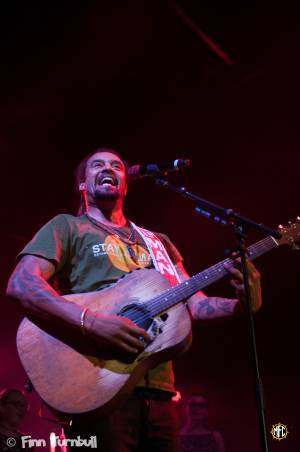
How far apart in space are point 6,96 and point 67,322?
4.19m

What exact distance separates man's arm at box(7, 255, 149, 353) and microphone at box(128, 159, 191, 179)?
3.02 ft

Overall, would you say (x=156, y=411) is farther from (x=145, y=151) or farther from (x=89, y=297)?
(x=145, y=151)

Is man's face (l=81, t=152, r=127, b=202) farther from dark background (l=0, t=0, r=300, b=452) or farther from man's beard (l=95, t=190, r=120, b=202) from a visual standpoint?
dark background (l=0, t=0, r=300, b=452)

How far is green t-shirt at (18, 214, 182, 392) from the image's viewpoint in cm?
297

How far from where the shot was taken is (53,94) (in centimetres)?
608

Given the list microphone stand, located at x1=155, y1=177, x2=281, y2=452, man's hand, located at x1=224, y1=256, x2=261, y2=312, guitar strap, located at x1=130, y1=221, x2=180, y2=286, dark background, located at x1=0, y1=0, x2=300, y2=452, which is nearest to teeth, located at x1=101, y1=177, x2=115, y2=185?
guitar strap, located at x1=130, y1=221, x2=180, y2=286

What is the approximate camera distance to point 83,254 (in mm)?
3115

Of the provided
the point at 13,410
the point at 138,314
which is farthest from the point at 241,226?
the point at 13,410

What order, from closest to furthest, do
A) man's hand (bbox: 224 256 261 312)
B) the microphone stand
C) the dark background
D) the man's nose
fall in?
the microphone stand, man's hand (bbox: 224 256 261 312), the man's nose, the dark background

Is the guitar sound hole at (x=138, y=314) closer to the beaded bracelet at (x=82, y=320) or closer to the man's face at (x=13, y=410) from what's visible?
the beaded bracelet at (x=82, y=320)

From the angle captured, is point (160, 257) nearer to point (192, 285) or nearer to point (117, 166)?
point (192, 285)

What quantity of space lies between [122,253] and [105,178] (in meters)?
0.82

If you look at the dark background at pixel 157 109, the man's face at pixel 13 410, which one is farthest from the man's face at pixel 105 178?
the man's face at pixel 13 410

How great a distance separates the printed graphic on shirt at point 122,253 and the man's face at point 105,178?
523 mm
